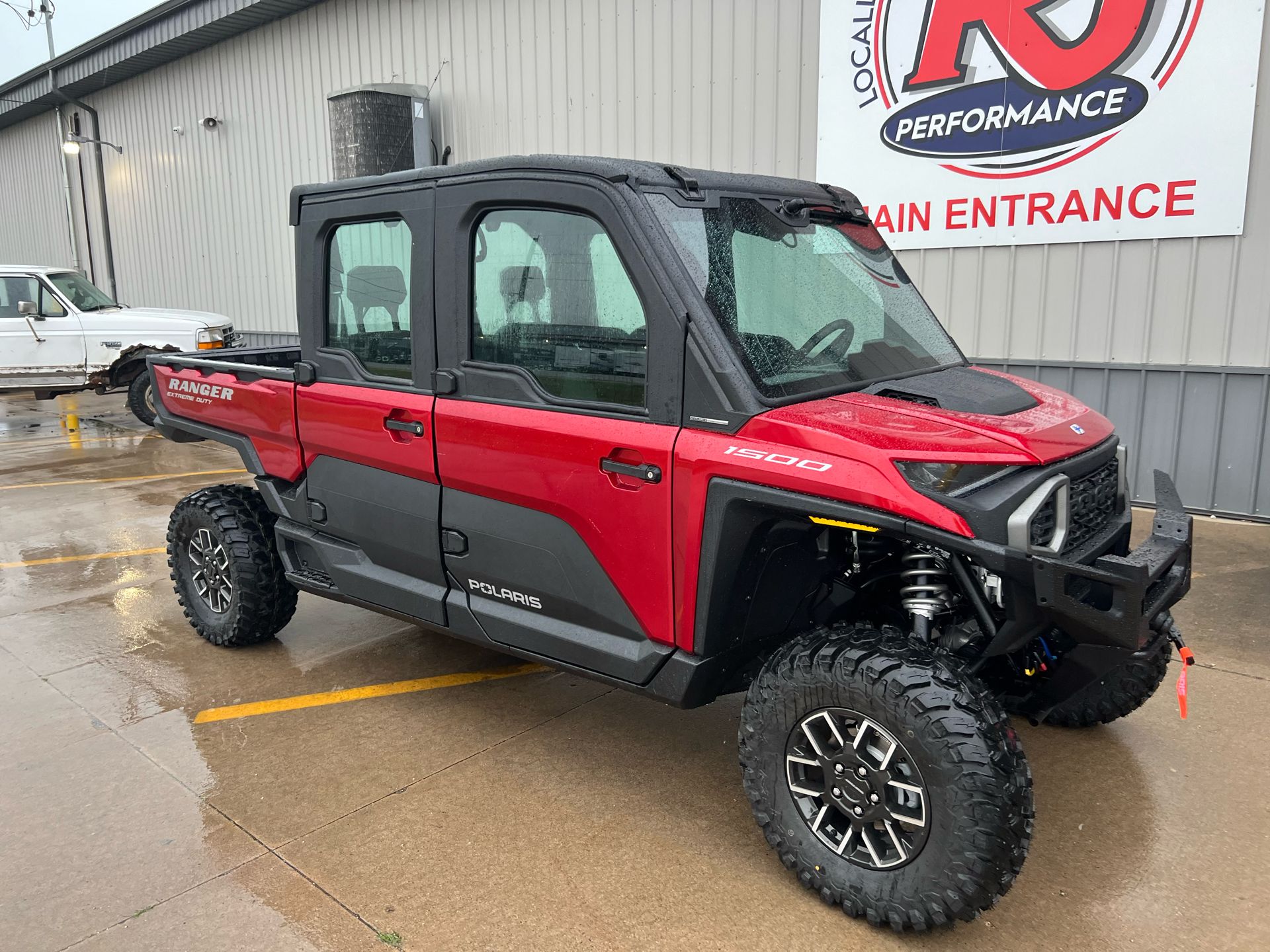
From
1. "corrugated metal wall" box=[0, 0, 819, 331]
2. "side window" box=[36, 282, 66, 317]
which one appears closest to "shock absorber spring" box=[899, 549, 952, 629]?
"corrugated metal wall" box=[0, 0, 819, 331]

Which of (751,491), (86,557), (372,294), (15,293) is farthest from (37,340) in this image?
(751,491)

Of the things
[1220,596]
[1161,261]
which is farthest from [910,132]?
[1220,596]

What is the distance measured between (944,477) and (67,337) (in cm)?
1234

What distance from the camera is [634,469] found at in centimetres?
296

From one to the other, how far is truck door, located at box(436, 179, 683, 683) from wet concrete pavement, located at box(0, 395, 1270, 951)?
60 centimetres

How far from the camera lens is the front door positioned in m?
11.7

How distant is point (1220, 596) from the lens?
5.28 m

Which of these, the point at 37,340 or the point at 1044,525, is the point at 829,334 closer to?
the point at 1044,525

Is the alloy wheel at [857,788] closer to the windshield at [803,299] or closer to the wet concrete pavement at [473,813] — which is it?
the wet concrete pavement at [473,813]

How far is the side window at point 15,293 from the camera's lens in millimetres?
11797

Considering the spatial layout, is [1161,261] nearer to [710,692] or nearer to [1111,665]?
[1111,665]

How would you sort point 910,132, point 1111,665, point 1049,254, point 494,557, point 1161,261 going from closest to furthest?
point 1111,665 → point 494,557 → point 1161,261 → point 1049,254 → point 910,132

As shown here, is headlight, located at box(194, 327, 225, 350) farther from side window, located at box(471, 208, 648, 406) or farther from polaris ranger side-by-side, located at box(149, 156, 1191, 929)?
side window, located at box(471, 208, 648, 406)

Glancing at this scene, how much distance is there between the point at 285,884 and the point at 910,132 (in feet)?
23.3
